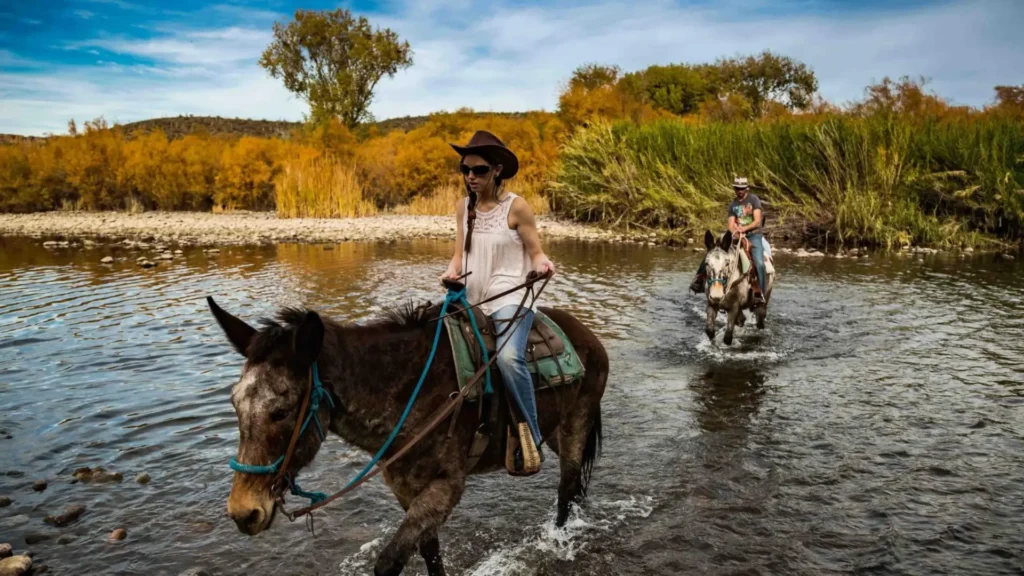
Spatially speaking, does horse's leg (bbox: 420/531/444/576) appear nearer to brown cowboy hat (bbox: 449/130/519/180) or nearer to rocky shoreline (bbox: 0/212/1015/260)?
brown cowboy hat (bbox: 449/130/519/180)

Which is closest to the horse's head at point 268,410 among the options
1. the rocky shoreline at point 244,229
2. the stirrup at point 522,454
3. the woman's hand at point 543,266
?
the stirrup at point 522,454

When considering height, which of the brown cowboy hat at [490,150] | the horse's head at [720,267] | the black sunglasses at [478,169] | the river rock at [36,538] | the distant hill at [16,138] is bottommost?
the river rock at [36,538]

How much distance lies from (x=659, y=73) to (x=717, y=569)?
5533 centimetres

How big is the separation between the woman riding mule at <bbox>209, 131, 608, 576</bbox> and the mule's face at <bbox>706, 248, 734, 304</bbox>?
6.04 metres

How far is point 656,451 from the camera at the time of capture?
6555mm

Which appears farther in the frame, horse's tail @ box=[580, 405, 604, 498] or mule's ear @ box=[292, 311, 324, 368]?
horse's tail @ box=[580, 405, 604, 498]

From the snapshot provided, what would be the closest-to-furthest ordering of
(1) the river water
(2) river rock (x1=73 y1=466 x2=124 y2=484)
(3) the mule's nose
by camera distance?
(3) the mule's nose → (1) the river water → (2) river rock (x1=73 y1=466 x2=124 y2=484)

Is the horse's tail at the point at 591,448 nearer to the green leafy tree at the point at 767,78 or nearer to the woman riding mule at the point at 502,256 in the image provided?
the woman riding mule at the point at 502,256

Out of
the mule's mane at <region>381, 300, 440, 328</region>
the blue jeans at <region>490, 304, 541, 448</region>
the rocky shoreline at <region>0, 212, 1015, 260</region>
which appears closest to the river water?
the mule's mane at <region>381, 300, 440, 328</region>

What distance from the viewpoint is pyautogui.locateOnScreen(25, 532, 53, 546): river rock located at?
16.2 feet

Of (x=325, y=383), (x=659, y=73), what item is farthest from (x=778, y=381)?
(x=659, y=73)

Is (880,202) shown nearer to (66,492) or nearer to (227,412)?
(227,412)

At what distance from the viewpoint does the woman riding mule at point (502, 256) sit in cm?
416

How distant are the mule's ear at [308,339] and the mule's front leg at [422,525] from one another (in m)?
1.05
